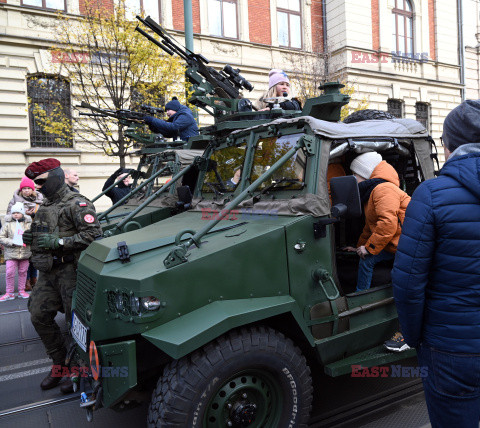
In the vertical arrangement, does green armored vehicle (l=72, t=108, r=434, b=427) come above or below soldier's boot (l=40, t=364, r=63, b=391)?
above

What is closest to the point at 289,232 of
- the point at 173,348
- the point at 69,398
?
the point at 173,348

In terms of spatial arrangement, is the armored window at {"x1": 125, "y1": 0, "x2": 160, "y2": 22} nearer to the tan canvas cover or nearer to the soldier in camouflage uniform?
the soldier in camouflage uniform

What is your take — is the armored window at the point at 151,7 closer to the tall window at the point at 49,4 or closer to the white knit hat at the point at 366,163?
the tall window at the point at 49,4

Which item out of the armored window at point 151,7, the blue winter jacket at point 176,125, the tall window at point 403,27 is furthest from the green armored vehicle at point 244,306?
the tall window at point 403,27

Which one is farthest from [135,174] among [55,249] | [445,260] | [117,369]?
[445,260]

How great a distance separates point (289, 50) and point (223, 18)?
10.6 ft

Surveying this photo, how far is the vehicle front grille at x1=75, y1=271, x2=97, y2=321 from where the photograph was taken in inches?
125

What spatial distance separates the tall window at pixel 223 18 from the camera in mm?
18828

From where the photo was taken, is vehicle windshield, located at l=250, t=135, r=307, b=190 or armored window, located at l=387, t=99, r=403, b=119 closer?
vehicle windshield, located at l=250, t=135, r=307, b=190

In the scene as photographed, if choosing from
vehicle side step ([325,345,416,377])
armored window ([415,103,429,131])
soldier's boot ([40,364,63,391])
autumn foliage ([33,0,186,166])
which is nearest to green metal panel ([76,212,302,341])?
vehicle side step ([325,345,416,377])

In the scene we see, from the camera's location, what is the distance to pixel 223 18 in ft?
62.8

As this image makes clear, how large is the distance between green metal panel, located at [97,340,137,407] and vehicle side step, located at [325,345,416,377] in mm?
1420

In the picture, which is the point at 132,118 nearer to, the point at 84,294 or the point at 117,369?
the point at 84,294

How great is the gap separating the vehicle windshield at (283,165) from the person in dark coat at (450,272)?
5.12 feet
